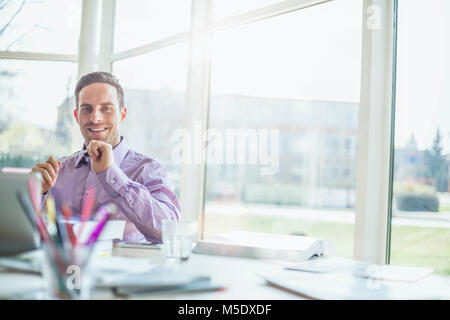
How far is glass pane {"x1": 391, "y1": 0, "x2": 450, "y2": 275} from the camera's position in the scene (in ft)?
5.57

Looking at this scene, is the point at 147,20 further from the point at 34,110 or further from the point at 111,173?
the point at 111,173

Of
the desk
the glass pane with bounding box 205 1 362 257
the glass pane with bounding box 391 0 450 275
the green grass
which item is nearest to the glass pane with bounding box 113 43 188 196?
the glass pane with bounding box 205 1 362 257

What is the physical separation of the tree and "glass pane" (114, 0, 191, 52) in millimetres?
1874

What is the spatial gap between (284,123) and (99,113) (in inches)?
44.9

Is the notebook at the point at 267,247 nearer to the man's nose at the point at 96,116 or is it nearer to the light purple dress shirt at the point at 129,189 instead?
the light purple dress shirt at the point at 129,189

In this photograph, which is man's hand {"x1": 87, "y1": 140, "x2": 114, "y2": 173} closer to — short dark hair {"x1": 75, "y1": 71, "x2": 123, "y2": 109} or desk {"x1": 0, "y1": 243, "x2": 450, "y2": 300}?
short dark hair {"x1": 75, "y1": 71, "x2": 123, "y2": 109}

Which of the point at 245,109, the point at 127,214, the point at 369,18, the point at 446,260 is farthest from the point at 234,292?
the point at 245,109

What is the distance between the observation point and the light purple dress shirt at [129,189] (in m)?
1.98

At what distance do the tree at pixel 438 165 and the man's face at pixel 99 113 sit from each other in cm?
154

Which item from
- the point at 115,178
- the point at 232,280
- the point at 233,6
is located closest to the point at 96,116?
the point at 115,178

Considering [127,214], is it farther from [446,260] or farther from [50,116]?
[50,116]

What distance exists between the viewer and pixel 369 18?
6.03 ft

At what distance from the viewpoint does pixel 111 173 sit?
6.60 feet
